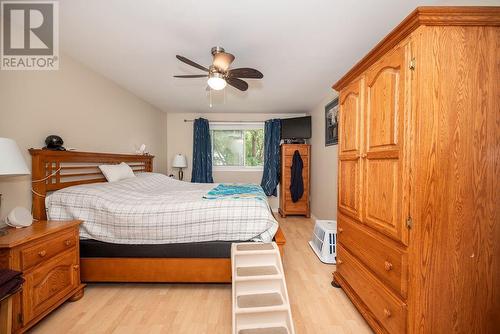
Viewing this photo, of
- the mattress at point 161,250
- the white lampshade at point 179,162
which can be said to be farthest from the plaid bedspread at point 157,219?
the white lampshade at point 179,162

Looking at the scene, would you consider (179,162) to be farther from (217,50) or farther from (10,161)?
(10,161)

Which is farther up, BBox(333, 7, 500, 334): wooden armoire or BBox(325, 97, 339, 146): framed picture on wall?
BBox(325, 97, 339, 146): framed picture on wall

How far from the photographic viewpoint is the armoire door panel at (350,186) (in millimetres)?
1716

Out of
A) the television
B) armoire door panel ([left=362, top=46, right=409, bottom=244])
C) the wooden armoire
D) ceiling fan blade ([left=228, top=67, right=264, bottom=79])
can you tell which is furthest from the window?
the wooden armoire

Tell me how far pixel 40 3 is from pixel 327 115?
3616 millimetres

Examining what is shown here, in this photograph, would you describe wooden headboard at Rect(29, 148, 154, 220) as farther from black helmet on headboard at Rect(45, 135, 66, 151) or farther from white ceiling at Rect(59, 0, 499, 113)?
white ceiling at Rect(59, 0, 499, 113)

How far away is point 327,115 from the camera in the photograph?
386cm

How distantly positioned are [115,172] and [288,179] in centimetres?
322

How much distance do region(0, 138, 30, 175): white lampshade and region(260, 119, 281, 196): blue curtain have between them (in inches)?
163

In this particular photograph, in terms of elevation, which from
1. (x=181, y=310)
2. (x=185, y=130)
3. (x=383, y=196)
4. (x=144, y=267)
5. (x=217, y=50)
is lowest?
(x=181, y=310)

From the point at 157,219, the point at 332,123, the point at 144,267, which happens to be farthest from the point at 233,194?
the point at 332,123

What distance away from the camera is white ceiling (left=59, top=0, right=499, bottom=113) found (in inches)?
64.9

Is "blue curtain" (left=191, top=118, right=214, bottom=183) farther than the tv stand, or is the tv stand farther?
"blue curtain" (left=191, top=118, right=214, bottom=183)

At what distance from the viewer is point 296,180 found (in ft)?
15.5
